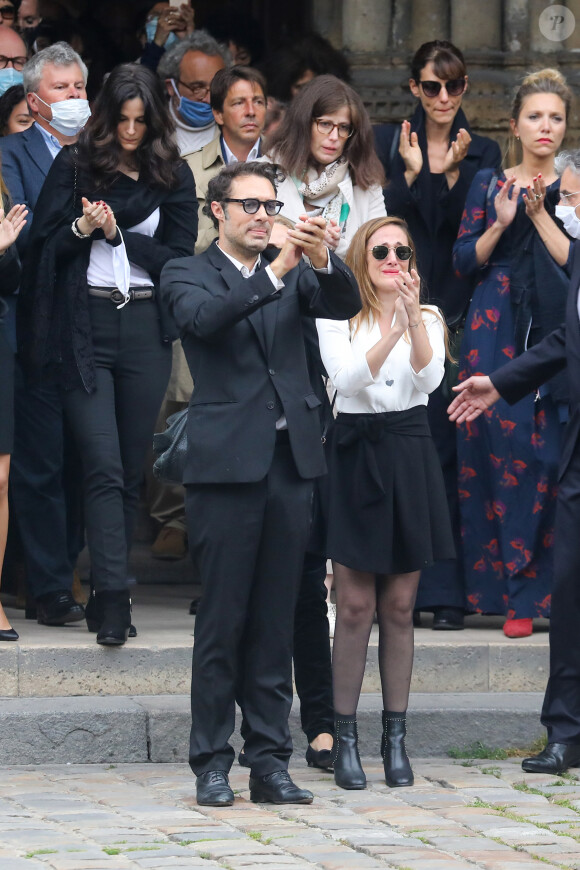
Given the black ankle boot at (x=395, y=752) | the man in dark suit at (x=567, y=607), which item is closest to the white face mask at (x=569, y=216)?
the man in dark suit at (x=567, y=607)

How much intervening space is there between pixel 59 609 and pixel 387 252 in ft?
6.85

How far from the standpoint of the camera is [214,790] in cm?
565

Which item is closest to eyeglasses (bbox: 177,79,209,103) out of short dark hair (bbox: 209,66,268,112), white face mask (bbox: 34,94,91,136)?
short dark hair (bbox: 209,66,268,112)

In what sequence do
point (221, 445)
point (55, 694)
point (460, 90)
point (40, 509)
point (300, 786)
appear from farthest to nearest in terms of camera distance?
point (460, 90) < point (40, 509) < point (55, 694) < point (300, 786) < point (221, 445)

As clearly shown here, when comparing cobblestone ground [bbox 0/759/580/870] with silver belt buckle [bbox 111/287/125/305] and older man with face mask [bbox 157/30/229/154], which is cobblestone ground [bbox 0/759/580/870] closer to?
silver belt buckle [bbox 111/287/125/305]

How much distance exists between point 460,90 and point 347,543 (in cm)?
251

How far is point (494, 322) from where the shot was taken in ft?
24.3

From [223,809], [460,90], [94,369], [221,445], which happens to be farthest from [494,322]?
[223,809]

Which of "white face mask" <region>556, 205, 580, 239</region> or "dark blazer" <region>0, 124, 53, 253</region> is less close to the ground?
"dark blazer" <region>0, 124, 53, 253</region>

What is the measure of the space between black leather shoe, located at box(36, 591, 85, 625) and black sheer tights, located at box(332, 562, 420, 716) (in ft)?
4.82

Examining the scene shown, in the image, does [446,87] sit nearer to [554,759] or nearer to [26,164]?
[26,164]

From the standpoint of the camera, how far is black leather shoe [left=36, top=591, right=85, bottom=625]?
7137mm

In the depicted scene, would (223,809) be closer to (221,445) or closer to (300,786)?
(300,786)

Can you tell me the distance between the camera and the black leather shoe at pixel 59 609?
281 inches
